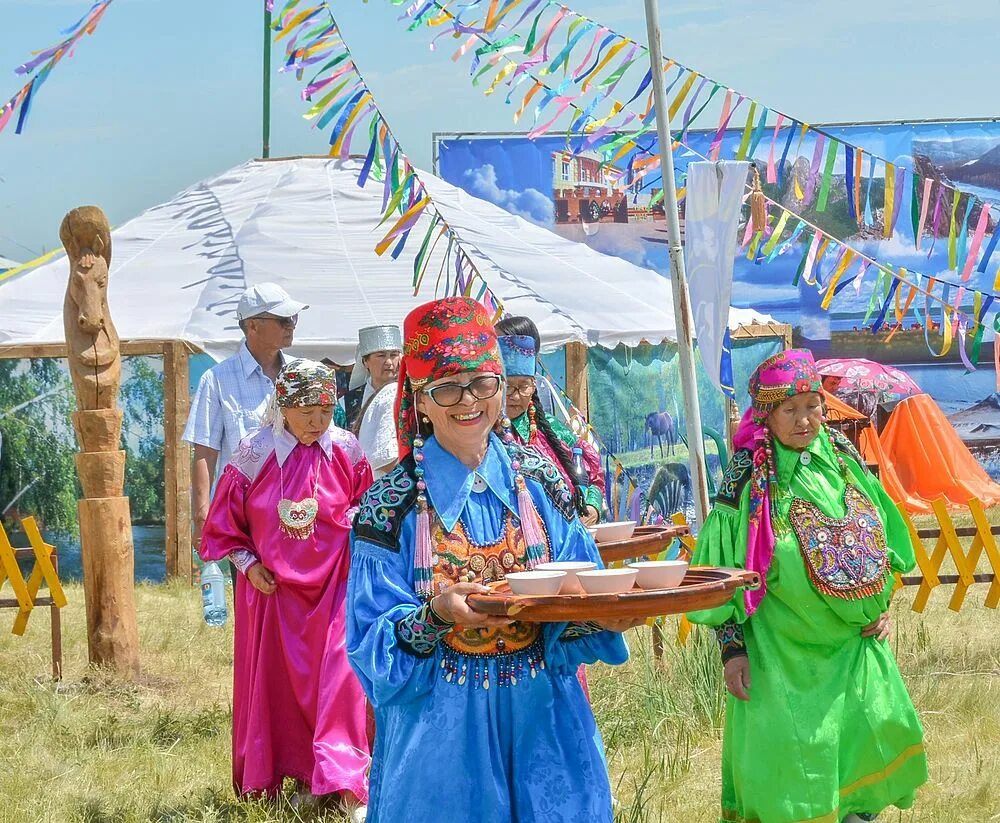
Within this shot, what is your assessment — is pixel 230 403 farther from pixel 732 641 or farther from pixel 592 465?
pixel 732 641

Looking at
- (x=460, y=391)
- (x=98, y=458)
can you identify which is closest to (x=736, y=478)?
(x=460, y=391)

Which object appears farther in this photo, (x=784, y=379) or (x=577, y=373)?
(x=577, y=373)

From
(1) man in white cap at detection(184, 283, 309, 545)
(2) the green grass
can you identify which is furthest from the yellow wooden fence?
(1) man in white cap at detection(184, 283, 309, 545)

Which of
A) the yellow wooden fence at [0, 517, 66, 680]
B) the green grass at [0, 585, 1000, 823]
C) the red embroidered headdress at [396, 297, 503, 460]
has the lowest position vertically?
the green grass at [0, 585, 1000, 823]

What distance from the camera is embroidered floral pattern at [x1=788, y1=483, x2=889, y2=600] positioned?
177 inches

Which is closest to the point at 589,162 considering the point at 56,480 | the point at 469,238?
the point at 469,238

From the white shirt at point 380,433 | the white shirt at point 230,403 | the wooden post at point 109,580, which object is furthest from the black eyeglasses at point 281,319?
the wooden post at point 109,580

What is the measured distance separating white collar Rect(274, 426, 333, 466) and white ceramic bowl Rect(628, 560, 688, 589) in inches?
108

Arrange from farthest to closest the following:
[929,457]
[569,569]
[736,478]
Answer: [929,457] < [736,478] < [569,569]

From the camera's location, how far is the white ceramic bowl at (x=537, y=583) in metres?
2.89

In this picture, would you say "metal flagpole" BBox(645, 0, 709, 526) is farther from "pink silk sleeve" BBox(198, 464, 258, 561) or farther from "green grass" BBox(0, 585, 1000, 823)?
"pink silk sleeve" BBox(198, 464, 258, 561)

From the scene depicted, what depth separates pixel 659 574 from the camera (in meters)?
3.03

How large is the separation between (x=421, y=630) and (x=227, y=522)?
262 centimetres

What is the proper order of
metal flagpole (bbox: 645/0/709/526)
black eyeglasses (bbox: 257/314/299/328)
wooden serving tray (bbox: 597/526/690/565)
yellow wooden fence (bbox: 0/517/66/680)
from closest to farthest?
wooden serving tray (bbox: 597/526/690/565) < metal flagpole (bbox: 645/0/709/526) < black eyeglasses (bbox: 257/314/299/328) < yellow wooden fence (bbox: 0/517/66/680)
